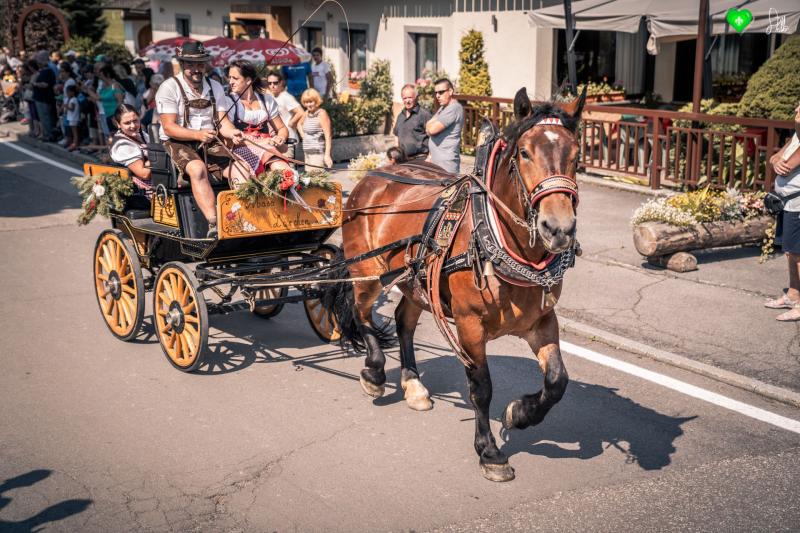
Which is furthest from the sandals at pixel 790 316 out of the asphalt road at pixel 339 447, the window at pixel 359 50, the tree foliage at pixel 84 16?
the tree foliage at pixel 84 16

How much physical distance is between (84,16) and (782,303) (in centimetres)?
4252

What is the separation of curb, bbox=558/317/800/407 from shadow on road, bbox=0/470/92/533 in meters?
4.70

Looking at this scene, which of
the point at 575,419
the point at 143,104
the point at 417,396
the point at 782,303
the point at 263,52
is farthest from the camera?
the point at 263,52

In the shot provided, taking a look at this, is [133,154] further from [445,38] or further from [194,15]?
[194,15]

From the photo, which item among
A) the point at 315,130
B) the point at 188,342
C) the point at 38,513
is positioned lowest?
the point at 38,513

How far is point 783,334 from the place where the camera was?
26.3 ft

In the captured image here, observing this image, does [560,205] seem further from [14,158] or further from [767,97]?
[14,158]

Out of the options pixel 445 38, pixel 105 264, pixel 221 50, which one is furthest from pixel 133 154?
pixel 445 38

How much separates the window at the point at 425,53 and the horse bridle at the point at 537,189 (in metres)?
16.0

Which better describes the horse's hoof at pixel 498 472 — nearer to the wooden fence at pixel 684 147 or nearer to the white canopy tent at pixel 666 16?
the wooden fence at pixel 684 147

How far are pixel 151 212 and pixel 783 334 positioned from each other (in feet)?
19.1

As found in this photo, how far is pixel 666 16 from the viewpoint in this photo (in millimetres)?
14086

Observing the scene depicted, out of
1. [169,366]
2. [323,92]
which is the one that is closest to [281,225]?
[169,366]

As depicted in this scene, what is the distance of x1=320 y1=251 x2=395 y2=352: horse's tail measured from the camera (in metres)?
7.12
